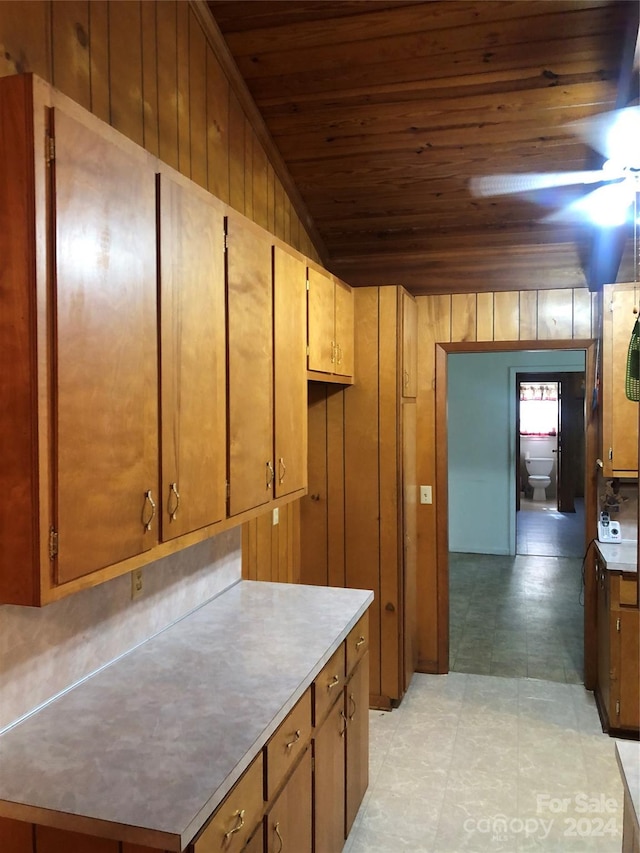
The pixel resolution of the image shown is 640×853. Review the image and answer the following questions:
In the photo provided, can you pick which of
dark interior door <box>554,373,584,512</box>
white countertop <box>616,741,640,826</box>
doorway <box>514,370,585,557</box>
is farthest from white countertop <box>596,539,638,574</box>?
dark interior door <box>554,373,584,512</box>

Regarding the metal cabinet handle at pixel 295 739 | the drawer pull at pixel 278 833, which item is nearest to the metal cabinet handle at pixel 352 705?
the metal cabinet handle at pixel 295 739

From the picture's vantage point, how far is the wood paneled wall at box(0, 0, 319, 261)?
1.72 meters

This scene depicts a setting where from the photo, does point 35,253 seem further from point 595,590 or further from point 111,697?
point 595,590

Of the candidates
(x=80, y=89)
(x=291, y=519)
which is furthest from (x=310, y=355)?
(x=80, y=89)

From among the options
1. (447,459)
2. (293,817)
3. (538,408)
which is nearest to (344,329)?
(447,459)

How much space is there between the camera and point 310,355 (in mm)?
2961

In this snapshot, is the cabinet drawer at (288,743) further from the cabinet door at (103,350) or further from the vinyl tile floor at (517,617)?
the vinyl tile floor at (517,617)

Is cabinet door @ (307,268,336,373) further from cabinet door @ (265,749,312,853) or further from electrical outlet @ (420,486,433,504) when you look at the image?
cabinet door @ (265,749,312,853)

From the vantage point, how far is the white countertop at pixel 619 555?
3316 mm

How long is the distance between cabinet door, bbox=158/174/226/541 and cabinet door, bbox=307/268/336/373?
899 millimetres

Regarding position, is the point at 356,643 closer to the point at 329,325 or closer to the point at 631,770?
the point at 631,770

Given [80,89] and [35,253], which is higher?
[80,89]

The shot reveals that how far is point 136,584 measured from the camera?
211 centimetres

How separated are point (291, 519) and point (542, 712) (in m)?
1.73
